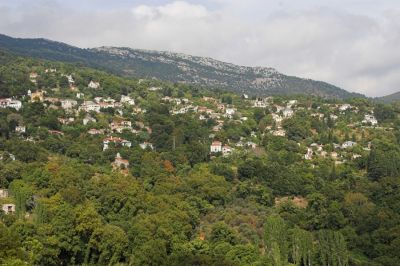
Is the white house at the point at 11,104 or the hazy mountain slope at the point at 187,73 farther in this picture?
the hazy mountain slope at the point at 187,73

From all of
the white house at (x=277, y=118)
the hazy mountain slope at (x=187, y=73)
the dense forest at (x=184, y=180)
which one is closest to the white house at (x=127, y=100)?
the dense forest at (x=184, y=180)

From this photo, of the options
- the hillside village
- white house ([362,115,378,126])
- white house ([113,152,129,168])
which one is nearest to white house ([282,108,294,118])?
the hillside village

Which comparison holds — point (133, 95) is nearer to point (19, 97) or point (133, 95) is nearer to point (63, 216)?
point (19, 97)

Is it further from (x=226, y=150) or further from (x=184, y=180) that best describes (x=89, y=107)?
(x=184, y=180)

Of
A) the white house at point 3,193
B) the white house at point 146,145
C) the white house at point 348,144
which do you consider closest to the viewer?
the white house at point 3,193

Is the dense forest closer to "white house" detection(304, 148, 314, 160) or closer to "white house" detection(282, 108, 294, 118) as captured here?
"white house" detection(304, 148, 314, 160)

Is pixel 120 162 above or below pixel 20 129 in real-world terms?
below

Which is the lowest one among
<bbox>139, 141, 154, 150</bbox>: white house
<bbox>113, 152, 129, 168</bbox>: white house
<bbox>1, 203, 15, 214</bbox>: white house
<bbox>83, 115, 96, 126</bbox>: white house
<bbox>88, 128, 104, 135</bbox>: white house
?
<bbox>1, 203, 15, 214</bbox>: white house

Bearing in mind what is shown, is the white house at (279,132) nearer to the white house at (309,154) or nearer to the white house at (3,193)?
the white house at (309,154)

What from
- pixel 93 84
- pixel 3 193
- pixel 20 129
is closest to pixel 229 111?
pixel 93 84
